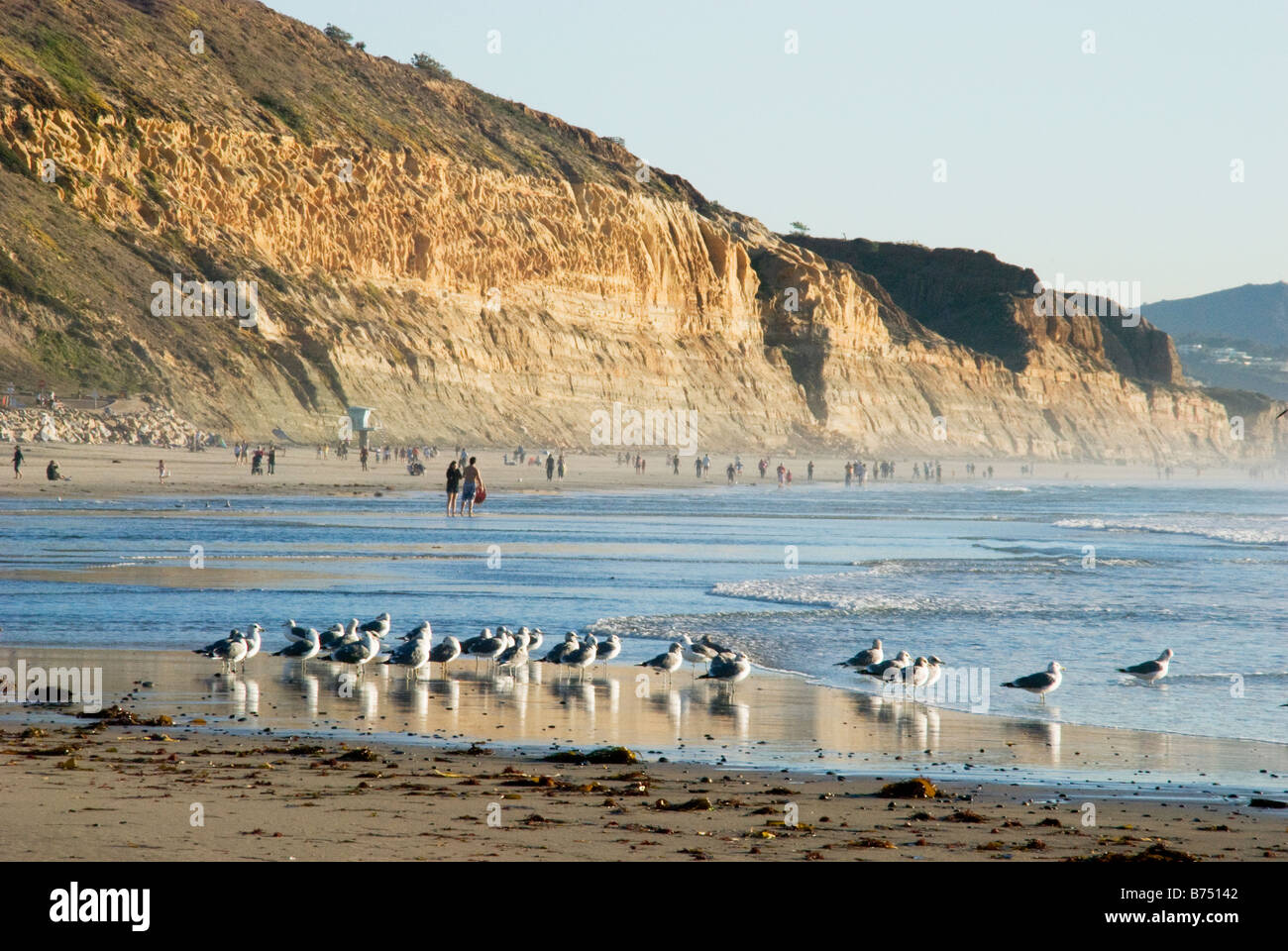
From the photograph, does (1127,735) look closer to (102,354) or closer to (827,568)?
(827,568)

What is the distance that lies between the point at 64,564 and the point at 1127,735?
1404cm

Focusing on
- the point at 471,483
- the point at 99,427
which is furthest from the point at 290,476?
the point at 471,483

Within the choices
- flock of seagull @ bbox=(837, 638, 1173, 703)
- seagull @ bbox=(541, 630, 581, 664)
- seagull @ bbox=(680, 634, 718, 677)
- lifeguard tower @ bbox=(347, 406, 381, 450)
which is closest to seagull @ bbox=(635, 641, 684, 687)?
seagull @ bbox=(680, 634, 718, 677)

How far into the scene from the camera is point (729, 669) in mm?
10250

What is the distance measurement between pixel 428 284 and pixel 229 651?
213 feet

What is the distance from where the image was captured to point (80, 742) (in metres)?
7.29

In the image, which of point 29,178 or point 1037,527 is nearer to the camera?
point 1037,527

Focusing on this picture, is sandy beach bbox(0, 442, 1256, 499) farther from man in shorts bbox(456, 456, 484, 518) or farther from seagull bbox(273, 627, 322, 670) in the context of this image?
seagull bbox(273, 627, 322, 670)

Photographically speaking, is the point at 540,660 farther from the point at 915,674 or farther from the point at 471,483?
the point at 471,483

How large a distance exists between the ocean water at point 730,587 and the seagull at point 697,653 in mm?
953

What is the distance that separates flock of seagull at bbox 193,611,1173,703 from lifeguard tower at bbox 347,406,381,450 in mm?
48916

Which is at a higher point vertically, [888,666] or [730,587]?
[888,666]

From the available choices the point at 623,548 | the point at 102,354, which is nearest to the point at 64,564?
the point at 623,548

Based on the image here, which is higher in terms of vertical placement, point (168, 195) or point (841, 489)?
point (168, 195)
